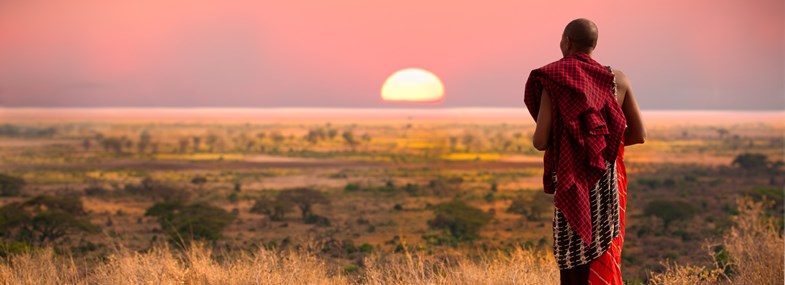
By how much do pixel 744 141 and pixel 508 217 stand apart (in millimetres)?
46533

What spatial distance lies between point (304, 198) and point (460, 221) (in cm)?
817

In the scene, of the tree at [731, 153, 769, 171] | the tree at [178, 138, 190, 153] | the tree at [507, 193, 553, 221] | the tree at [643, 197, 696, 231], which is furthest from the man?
the tree at [178, 138, 190, 153]

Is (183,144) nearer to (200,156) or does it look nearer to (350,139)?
(200,156)

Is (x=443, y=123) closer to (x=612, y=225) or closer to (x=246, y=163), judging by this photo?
(x=246, y=163)

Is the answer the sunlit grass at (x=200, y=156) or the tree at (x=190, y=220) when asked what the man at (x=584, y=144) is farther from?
the sunlit grass at (x=200, y=156)

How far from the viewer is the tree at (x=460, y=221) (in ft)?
89.0

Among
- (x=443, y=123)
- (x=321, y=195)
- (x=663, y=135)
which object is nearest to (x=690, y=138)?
(x=663, y=135)

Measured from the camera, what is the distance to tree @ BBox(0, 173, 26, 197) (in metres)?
38.2

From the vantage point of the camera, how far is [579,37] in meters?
3.70

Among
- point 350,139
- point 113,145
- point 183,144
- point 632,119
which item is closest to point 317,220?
point 632,119

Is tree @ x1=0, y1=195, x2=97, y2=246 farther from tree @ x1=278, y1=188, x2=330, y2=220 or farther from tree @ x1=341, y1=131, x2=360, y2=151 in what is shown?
tree @ x1=341, y1=131, x2=360, y2=151

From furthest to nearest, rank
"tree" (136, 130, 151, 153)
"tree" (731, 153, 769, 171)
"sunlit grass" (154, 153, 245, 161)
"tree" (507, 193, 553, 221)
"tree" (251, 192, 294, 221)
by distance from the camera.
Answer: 1. "tree" (136, 130, 151, 153)
2. "sunlit grass" (154, 153, 245, 161)
3. "tree" (731, 153, 769, 171)
4. "tree" (507, 193, 553, 221)
5. "tree" (251, 192, 294, 221)

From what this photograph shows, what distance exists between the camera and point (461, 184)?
4703cm

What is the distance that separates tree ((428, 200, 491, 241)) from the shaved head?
72.3 ft
